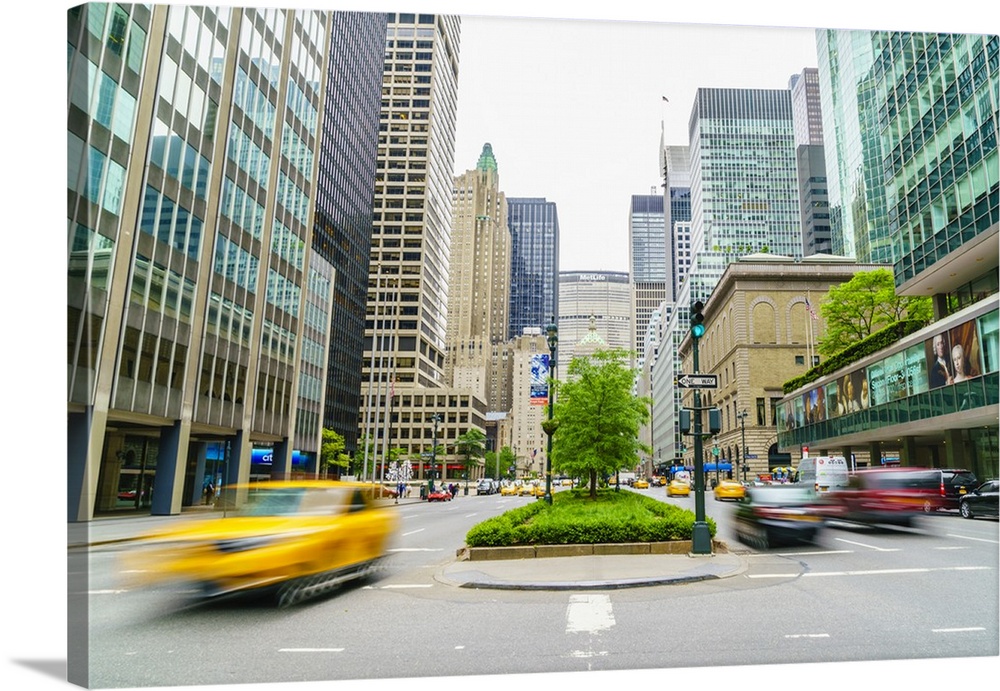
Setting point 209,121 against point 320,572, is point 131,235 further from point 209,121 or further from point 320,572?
point 320,572

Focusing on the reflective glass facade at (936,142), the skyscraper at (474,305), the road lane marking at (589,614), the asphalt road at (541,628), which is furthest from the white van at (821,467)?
the skyscraper at (474,305)

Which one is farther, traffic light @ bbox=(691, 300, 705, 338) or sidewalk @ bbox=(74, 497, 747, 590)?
traffic light @ bbox=(691, 300, 705, 338)

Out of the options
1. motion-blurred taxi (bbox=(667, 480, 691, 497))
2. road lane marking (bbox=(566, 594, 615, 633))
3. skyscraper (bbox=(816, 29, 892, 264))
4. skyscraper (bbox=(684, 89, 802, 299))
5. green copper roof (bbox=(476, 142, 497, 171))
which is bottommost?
motion-blurred taxi (bbox=(667, 480, 691, 497))

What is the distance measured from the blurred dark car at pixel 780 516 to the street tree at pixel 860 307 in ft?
140

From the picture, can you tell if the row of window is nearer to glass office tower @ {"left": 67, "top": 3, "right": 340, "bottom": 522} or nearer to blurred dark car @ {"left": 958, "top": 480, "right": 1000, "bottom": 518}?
blurred dark car @ {"left": 958, "top": 480, "right": 1000, "bottom": 518}

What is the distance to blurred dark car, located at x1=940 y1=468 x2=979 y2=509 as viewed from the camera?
20.7m

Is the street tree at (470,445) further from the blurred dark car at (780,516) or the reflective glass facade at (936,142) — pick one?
the blurred dark car at (780,516)

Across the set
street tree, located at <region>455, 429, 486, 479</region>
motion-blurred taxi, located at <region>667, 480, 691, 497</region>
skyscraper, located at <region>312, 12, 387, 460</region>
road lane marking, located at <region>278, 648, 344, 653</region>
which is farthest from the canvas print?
street tree, located at <region>455, 429, 486, 479</region>

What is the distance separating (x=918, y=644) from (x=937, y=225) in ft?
83.6

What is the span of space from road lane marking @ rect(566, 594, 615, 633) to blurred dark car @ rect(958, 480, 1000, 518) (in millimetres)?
17542

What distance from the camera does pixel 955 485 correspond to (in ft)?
69.9

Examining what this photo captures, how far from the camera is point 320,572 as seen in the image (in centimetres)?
890

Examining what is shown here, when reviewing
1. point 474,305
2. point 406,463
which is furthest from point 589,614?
point 474,305

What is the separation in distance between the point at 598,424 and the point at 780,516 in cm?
1325
